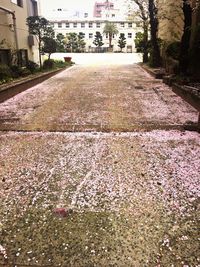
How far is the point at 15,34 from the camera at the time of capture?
11.4m

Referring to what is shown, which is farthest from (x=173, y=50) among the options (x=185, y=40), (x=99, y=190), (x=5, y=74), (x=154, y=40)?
(x=99, y=190)

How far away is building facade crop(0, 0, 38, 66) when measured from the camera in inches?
406

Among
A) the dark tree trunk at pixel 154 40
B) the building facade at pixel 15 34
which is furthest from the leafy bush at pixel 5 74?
the dark tree trunk at pixel 154 40

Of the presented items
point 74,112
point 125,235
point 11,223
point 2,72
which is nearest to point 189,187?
point 125,235

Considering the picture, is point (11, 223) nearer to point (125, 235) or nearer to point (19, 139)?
point (125, 235)

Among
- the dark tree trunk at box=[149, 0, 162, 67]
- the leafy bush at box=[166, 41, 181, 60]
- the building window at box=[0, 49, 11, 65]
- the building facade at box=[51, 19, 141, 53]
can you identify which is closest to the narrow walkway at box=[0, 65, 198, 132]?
the leafy bush at box=[166, 41, 181, 60]

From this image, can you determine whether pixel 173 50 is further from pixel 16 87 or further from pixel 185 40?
pixel 16 87

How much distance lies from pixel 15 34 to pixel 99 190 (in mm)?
10670

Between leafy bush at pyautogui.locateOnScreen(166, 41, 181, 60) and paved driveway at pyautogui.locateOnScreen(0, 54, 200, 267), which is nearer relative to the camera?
paved driveway at pyautogui.locateOnScreen(0, 54, 200, 267)

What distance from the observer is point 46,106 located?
5727 mm

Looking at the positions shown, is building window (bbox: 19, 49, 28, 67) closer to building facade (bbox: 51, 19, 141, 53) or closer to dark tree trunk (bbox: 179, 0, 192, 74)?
dark tree trunk (bbox: 179, 0, 192, 74)

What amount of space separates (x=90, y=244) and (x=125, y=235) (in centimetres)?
26

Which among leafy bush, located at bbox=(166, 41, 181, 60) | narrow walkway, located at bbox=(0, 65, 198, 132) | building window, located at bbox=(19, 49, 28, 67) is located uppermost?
leafy bush, located at bbox=(166, 41, 181, 60)

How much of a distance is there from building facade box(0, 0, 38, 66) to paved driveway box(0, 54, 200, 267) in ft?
21.7
